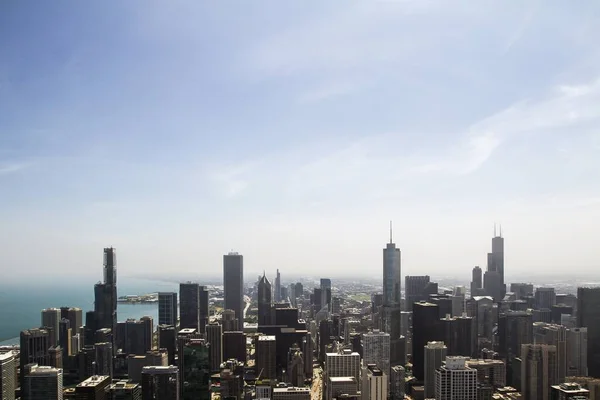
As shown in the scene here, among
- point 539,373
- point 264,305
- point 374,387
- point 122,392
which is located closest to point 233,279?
point 264,305

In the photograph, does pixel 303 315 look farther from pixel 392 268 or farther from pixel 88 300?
pixel 88 300

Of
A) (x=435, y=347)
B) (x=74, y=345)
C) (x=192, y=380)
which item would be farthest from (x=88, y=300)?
(x=435, y=347)

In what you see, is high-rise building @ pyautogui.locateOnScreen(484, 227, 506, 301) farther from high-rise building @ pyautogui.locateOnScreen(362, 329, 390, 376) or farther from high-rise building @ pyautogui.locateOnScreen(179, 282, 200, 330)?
high-rise building @ pyautogui.locateOnScreen(179, 282, 200, 330)

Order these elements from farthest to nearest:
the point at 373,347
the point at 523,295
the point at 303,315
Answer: the point at 303,315 < the point at 523,295 < the point at 373,347

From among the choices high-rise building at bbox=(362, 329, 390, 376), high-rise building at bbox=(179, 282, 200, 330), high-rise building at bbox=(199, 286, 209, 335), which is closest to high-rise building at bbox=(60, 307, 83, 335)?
high-rise building at bbox=(179, 282, 200, 330)

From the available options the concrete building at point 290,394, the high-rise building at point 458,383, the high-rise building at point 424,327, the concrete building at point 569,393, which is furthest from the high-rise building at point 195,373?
the concrete building at point 569,393
